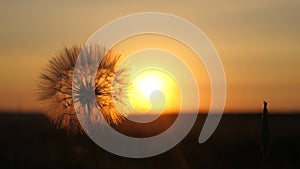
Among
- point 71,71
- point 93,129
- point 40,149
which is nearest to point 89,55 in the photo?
point 71,71

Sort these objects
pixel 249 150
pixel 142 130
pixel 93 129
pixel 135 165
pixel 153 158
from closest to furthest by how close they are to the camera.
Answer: pixel 93 129
pixel 135 165
pixel 153 158
pixel 249 150
pixel 142 130

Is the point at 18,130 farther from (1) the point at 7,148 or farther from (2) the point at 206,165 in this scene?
(2) the point at 206,165

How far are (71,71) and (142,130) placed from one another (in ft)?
40.2

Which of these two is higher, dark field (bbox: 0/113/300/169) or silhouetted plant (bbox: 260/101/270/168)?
silhouetted plant (bbox: 260/101/270/168)

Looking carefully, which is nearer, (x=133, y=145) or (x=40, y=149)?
(x=133, y=145)

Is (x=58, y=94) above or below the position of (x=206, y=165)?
above

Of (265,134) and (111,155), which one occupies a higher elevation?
(265,134)

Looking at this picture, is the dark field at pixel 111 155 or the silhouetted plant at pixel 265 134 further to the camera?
the dark field at pixel 111 155

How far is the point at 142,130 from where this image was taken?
2247 cm

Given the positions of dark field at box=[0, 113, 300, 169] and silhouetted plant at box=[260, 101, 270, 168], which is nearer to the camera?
silhouetted plant at box=[260, 101, 270, 168]

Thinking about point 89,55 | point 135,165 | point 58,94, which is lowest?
point 135,165

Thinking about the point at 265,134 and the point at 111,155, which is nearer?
the point at 265,134

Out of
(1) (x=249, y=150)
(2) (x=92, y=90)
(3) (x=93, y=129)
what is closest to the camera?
(3) (x=93, y=129)

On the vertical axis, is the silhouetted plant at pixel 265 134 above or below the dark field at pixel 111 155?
above
